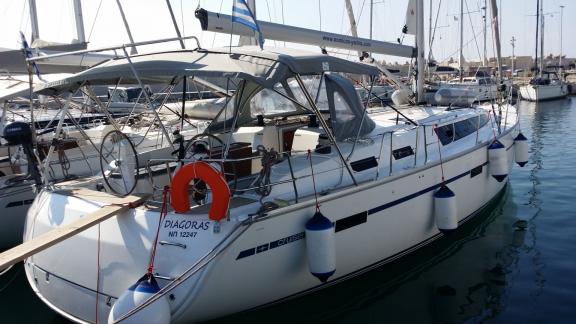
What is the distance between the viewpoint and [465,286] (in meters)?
6.32

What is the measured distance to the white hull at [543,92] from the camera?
120 ft

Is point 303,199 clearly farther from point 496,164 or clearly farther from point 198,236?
point 496,164

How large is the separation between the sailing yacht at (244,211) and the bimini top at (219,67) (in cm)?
2

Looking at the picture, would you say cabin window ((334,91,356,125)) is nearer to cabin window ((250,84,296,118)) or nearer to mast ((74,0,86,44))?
cabin window ((250,84,296,118))

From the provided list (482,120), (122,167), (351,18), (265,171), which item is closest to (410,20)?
(351,18)

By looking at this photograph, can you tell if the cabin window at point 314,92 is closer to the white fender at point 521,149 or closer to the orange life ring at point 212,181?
the orange life ring at point 212,181

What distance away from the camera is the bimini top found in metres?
4.68

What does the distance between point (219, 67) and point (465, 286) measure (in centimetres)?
428

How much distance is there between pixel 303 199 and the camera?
538 centimetres

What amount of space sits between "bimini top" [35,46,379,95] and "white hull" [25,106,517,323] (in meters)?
A: 1.33

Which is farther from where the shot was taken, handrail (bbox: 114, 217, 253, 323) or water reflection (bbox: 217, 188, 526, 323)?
water reflection (bbox: 217, 188, 526, 323)

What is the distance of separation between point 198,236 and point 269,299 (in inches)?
47.4

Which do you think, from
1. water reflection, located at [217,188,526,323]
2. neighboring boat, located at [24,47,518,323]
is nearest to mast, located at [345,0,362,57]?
neighboring boat, located at [24,47,518,323]

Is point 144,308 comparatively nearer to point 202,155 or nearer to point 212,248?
point 212,248
